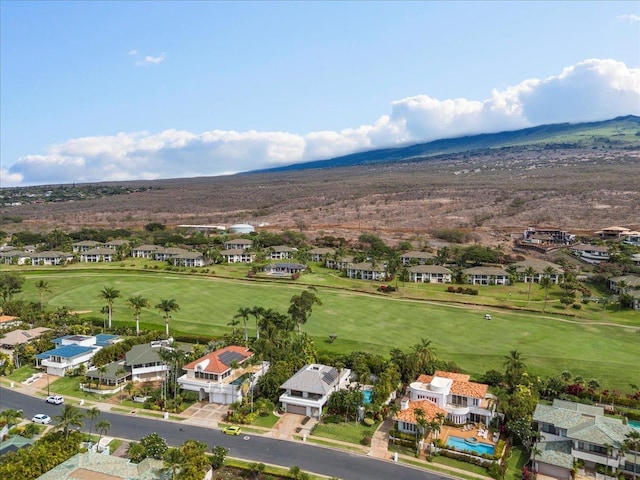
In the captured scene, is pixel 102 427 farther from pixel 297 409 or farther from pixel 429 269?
pixel 429 269

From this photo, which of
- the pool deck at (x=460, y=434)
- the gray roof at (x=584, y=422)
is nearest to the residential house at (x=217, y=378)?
the pool deck at (x=460, y=434)

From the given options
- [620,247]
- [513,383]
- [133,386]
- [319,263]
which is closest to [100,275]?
[319,263]

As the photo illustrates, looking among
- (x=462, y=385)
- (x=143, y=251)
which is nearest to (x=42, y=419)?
(x=462, y=385)

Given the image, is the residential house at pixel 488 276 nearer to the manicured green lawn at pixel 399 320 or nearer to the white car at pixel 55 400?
the manicured green lawn at pixel 399 320

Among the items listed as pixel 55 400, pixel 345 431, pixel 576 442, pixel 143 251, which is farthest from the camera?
pixel 143 251

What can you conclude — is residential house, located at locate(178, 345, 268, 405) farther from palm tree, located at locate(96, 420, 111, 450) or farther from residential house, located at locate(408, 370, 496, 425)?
residential house, located at locate(408, 370, 496, 425)

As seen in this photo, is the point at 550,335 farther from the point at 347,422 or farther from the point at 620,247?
the point at 620,247
